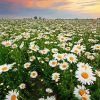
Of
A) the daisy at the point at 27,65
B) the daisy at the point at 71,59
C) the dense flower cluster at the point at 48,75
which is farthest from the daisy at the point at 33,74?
the daisy at the point at 71,59

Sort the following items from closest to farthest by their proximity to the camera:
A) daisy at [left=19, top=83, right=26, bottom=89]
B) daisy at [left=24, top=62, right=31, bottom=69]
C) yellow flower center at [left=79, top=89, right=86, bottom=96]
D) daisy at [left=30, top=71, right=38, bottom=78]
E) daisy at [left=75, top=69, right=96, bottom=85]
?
daisy at [left=75, top=69, right=96, bottom=85] → yellow flower center at [left=79, top=89, right=86, bottom=96] → daisy at [left=19, top=83, right=26, bottom=89] → daisy at [left=30, top=71, right=38, bottom=78] → daisy at [left=24, top=62, right=31, bottom=69]

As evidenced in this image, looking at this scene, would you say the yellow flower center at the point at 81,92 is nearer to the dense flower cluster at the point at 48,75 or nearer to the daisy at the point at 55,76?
the dense flower cluster at the point at 48,75

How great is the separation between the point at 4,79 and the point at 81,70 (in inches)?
90.3

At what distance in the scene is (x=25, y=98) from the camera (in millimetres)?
6402

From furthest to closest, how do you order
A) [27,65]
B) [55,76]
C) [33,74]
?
1. [27,65]
2. [33,74]
3. [55,76]

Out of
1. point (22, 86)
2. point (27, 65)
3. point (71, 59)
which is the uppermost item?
point (71, 59)

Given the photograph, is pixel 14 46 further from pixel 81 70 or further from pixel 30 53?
pixel 81 70

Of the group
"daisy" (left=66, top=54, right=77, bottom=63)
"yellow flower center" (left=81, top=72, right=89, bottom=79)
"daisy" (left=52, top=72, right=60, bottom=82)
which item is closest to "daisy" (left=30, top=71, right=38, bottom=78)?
"daisy" (left=52, top=72, right=60, bottom=82)

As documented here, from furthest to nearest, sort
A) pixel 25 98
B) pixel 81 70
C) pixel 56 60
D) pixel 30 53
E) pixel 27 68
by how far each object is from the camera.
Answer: pixel 30 53, pixel 27 68, pixel 56 60, pixel 25 98, pixel 81 70

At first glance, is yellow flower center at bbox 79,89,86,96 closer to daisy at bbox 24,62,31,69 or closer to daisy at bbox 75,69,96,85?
daisy at bbox 75,69,96,85

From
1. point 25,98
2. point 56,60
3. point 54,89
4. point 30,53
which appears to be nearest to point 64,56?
point 56,60

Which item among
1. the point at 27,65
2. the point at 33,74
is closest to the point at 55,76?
the point at 33,74

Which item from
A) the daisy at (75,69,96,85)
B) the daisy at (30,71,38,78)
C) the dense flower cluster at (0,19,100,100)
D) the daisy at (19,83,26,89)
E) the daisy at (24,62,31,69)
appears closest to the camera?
the daisy at (75,69,96,85)

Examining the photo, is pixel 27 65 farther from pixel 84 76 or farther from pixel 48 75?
pixel 84 76
